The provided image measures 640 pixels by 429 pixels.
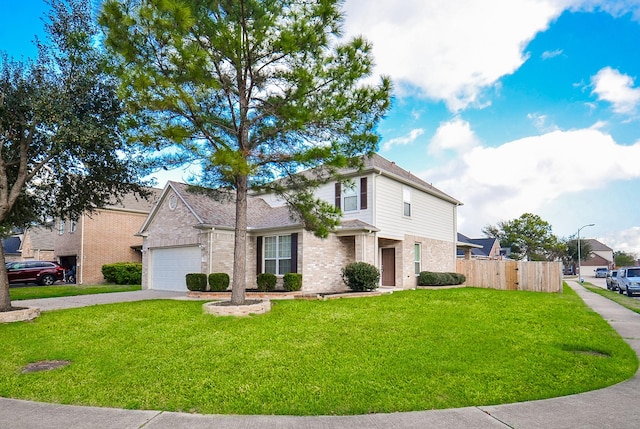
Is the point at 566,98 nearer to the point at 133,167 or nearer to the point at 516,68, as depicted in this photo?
the point at 516,68

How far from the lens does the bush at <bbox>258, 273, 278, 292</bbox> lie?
616 inches

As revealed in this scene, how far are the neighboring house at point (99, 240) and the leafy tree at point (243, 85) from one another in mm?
15457

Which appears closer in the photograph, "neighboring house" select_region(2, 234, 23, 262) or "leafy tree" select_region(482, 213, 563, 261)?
"neighboring house" select_region(2, 234, 23, 262)

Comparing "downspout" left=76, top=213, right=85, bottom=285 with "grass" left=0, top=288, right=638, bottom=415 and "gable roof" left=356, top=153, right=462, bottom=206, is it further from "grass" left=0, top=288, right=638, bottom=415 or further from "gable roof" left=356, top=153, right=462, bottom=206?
"gable roof" left=356, top=153, right=462, bottom=206

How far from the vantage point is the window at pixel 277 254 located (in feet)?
54.3

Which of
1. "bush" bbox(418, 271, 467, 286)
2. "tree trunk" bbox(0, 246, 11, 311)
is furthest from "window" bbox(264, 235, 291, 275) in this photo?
"tree trunk" bbox(0, 246, 11, 311)

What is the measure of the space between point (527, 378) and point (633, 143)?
13524 millimetres

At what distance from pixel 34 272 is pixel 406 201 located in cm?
2218

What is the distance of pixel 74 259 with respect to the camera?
2802 cm

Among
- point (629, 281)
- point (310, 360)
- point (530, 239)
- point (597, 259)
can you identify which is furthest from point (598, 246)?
point (310, 360)

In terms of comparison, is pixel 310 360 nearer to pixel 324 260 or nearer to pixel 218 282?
pixel 218 282

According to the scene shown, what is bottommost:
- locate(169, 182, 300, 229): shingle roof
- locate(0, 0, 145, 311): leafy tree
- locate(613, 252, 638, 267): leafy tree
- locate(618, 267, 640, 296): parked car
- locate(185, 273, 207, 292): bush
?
locate(613, 252, 638, 267): leafy tree

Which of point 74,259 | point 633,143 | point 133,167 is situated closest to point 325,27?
point 133,167

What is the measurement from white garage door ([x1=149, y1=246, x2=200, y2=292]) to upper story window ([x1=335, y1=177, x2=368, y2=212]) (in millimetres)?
6789
